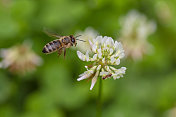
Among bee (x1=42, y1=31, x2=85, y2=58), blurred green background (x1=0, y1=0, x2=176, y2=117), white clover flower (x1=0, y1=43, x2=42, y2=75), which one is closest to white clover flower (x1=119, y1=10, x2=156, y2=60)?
blurred green background (x1=0, y1=0, x2=176, y2=117)

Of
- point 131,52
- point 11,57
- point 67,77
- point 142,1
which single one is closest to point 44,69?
point 67,77

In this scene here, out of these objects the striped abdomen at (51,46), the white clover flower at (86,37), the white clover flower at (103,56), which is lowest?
the white clover flower at (103,56)

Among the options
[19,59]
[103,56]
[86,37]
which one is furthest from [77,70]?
[103,56]

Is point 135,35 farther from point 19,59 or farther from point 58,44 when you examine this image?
point 58,44

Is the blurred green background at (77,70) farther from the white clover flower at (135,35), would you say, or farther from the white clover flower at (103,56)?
the white clover flower at (103,56)

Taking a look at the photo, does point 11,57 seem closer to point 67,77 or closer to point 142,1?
point 67,77

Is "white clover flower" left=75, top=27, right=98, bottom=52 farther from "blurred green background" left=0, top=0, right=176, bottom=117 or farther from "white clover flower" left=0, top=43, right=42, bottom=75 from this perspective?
"white clover flower" left=0, top=43, right=42, bottom=75

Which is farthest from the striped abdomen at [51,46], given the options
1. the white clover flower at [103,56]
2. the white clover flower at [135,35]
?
the white clover flower at [135,35]
